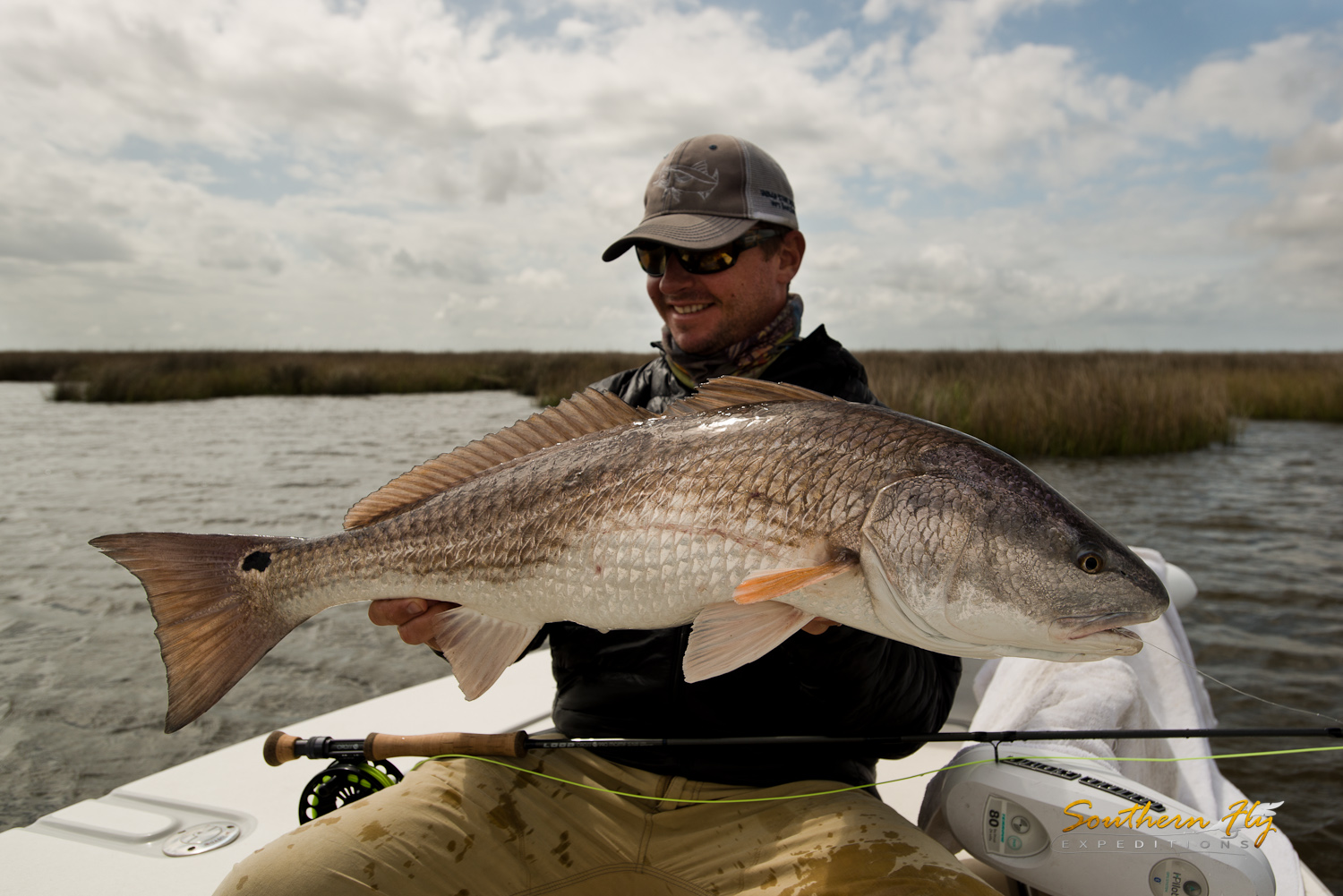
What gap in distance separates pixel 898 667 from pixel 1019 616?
25.6 inches

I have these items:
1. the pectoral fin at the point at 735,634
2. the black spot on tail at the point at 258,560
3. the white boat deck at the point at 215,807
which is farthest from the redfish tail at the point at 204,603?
the pectoral fin at the point at 735,634

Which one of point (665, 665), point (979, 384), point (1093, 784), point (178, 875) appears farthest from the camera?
point (979, 384)

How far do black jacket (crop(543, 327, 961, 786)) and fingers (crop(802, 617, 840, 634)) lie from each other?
8cm

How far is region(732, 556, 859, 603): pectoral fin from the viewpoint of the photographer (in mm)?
1704

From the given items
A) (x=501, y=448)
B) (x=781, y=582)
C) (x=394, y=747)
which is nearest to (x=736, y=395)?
(x=781, y=582)

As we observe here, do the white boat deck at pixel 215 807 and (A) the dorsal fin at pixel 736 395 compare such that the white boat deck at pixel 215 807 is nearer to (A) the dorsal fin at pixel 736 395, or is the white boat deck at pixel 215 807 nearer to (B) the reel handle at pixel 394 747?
(B) the reel handle at pixel 394 747

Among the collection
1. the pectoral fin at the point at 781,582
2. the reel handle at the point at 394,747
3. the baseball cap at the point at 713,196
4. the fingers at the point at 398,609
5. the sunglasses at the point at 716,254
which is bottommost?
the reel handle at the point at 394,747

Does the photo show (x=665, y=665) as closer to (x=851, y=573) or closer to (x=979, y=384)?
(x=851, y=573)

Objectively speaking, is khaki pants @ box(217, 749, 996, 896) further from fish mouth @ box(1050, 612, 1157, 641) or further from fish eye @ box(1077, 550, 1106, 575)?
fish eye @ box(1077, 550, 1106, 575)

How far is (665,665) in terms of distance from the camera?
2.45 meters

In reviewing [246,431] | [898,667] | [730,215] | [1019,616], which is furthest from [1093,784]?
[246,431]

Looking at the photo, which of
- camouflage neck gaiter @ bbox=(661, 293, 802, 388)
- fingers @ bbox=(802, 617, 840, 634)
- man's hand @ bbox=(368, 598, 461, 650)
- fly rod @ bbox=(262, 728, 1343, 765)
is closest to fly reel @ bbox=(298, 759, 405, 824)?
fly rod @ bbox=(262, 728, 1343, 765)

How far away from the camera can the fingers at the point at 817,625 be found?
198cm

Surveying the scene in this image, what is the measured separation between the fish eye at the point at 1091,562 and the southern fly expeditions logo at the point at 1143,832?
836 mm
